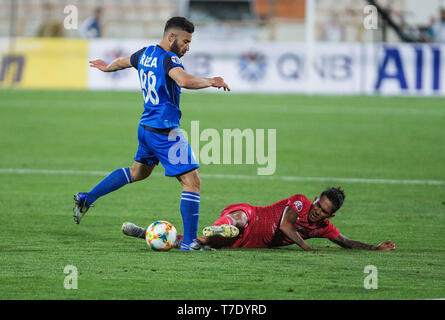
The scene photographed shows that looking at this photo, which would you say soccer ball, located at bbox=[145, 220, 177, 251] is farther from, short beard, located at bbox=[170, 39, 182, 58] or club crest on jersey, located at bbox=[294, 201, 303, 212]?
short beard, located at bbox=[170, 39, 182, 58]

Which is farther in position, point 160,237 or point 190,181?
point 190,181

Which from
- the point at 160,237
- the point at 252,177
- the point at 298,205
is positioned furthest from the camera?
the point at 252,177

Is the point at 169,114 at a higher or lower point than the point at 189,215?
higher

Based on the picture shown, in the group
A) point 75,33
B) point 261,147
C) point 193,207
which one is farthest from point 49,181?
point 75,33

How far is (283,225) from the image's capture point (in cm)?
770

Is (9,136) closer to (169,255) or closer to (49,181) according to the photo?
(49,181)

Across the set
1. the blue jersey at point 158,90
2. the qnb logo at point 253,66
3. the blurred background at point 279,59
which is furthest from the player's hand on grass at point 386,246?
the qnb logo at point 253,66

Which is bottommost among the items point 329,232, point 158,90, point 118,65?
point 329,232

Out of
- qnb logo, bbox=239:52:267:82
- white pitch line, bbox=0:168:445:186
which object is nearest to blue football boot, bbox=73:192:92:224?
white pitch line, bbox=0:168:445:186

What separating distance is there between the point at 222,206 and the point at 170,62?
3.23 meters

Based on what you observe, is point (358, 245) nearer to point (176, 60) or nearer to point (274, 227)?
point (274, 227)

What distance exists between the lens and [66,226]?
356 inches

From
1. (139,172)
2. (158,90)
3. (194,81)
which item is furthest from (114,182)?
(194,81)

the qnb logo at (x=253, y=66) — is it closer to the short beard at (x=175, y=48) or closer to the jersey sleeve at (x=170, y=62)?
the short beard at (x=175, y=48)
